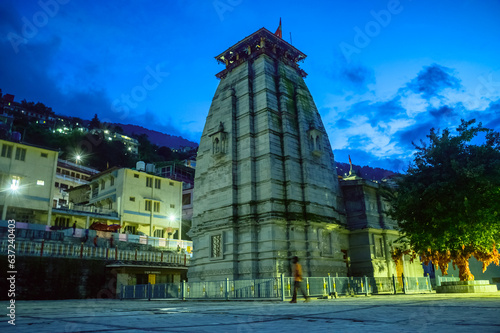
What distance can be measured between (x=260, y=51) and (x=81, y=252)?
2241 centimetres

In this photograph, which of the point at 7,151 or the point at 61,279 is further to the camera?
the point at 7,151

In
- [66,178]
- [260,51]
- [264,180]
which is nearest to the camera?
[264,180]

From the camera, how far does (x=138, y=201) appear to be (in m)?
52.8

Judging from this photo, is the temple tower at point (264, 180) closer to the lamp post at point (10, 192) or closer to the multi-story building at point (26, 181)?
the multi-story building at point (26, 181)

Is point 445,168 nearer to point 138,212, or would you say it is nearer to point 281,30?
point 281,30

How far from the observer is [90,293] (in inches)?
1171

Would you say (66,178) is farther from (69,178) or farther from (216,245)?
(216,245)

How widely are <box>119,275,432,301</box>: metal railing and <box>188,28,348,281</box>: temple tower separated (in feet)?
7.95

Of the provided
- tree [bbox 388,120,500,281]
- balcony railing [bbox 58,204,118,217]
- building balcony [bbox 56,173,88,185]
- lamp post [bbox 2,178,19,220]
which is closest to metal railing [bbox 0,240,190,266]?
lamp post [bbox 2,178,19,220]

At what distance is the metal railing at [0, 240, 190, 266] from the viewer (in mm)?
27625

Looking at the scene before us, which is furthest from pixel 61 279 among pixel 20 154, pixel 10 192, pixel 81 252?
pixel 20 154

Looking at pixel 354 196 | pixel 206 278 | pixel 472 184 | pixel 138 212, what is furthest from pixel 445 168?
pixel 138 212

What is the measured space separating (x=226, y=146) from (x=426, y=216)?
14.6m

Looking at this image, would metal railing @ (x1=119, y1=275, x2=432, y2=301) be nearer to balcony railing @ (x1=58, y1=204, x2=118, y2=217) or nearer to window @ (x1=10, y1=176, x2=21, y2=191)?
window @ (x1=10, y1=176, x2=21, y2=191)
